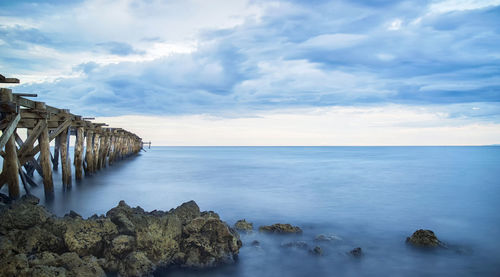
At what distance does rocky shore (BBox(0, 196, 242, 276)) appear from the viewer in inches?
177

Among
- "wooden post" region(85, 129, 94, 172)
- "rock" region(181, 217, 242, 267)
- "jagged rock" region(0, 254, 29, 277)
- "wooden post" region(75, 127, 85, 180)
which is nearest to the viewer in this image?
"jagged rock" region(0, 254, 29, 277)

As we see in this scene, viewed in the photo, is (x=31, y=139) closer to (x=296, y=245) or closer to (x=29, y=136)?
(x=29, y=136)

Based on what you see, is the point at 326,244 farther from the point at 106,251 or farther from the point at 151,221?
the point at 106,251

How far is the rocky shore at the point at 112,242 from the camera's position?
177 inches

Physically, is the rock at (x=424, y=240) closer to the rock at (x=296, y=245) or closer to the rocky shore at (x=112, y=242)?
the rock at (x=296, y=245)

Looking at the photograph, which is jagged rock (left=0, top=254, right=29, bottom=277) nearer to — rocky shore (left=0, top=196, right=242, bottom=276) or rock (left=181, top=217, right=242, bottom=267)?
rocky shore (left=0, top=196, right=242, bottom=276)

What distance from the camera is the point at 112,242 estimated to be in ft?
16.3

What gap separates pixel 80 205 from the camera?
386 inches

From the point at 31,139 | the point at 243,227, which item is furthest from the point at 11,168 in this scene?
the point at 243,227

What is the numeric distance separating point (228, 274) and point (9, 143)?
5.59 m

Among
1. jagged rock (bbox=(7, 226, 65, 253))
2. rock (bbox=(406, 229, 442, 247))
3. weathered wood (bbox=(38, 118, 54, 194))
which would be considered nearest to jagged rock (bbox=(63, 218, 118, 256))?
jagged rock (bbox=(7, 226, 65, 253))

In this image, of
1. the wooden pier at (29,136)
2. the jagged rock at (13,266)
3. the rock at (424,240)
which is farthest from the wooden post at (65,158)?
the rock at (424,240)

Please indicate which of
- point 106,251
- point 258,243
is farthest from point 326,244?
point 106,251

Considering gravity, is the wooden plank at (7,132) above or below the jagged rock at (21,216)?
above
